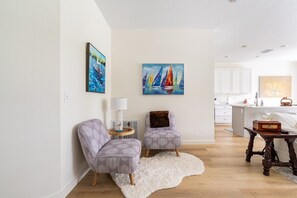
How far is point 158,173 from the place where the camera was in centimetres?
240

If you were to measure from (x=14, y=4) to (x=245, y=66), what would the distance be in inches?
308

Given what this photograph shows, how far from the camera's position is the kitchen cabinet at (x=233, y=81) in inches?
271

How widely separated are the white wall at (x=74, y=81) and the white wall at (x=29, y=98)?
0.10 metres

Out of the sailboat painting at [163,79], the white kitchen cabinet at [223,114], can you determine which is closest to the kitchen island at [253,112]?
the white kitchen cabinet at [223,114]

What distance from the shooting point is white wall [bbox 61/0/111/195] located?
1.86 meters

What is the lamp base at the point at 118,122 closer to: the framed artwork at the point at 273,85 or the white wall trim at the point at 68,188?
the white wall trim at the point at 68,188

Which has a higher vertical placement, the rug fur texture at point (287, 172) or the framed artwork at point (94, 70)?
the framed artwork at point (94, 70)

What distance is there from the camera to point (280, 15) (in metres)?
3.12

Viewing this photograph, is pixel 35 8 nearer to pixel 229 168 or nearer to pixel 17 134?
pixel 17 134

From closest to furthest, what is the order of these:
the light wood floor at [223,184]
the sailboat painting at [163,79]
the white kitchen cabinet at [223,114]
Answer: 1. the light wood floor at [223,184]
2. the sailboat painting at [163,79]
3. the white kitchen cabinet at [223,114]

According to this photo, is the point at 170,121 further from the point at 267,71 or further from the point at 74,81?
the point at 267,71

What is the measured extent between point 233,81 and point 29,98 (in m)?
7.08

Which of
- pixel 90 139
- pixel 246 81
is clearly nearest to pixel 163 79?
pixel 90 139

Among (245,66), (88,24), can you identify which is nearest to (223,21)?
(88,24)
